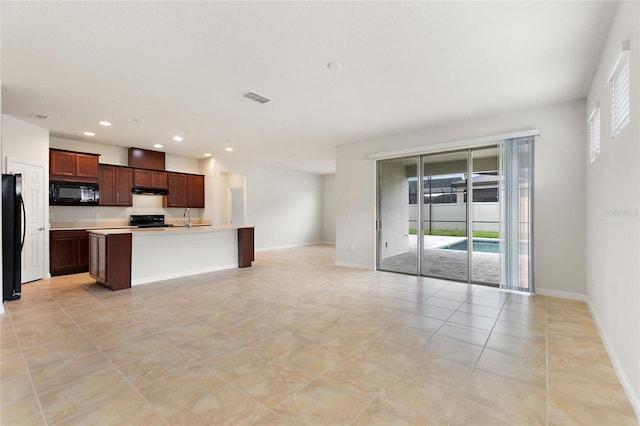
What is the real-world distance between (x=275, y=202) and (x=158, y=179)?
12.0ft

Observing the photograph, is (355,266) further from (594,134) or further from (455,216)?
(594,134)

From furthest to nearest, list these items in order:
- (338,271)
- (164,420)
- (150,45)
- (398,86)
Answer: (338,271), (398,86), (150,45), (164,420)

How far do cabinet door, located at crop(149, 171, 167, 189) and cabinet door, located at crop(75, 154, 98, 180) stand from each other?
45.6 inches

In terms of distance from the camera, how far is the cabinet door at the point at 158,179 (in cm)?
720

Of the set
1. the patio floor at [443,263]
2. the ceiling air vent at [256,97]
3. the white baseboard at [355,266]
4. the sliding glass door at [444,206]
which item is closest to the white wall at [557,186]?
the sliding glass door at [444,206]

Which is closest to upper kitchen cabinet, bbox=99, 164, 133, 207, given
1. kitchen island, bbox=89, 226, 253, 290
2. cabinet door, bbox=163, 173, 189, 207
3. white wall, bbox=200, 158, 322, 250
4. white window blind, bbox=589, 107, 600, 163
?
cabinet door, bbox=163, 173, 189, 207

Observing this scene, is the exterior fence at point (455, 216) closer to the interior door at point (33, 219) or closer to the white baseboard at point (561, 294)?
the white baseboard at point (561, 294)

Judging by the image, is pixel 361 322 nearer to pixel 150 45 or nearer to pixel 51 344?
pixel 51 344

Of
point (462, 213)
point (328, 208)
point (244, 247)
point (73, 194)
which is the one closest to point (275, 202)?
point (328, 208)

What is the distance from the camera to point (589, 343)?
269 cm

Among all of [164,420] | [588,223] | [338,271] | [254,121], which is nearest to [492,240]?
[588,223]

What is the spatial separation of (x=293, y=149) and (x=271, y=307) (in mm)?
4503

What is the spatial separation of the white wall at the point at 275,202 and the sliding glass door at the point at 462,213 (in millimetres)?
4522

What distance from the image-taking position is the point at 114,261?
459 centimetres
